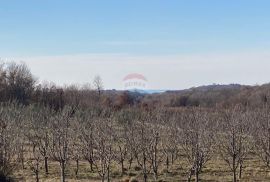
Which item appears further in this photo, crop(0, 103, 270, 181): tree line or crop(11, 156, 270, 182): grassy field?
crop(11, 156, 270, 182): grassy field

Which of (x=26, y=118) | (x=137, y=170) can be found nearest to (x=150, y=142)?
(x=137, y=170)

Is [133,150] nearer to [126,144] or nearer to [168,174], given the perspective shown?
[126,144]

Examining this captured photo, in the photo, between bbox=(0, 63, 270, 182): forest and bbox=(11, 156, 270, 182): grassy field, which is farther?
bbox=(11, 156, 270, 182): grassy field

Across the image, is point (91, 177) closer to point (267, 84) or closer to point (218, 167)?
point (218, 167)

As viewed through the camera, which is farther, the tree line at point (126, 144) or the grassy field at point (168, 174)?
the grassy field at point (168, 174)

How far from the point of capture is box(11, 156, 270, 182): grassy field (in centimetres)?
2722

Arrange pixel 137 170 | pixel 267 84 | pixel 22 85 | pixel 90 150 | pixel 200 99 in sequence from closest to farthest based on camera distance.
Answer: pixel 90 150
pixel 137 170
pixel 22 85
pixel 200 99
pixel 267 84

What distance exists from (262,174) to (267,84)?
102132mm

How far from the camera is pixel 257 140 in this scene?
31109mm

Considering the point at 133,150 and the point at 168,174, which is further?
the point at 168,174

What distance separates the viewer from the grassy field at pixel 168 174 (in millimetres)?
27219

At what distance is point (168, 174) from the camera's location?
28.8 metres

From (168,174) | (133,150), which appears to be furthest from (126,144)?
(168,174)

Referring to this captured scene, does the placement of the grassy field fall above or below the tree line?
below
